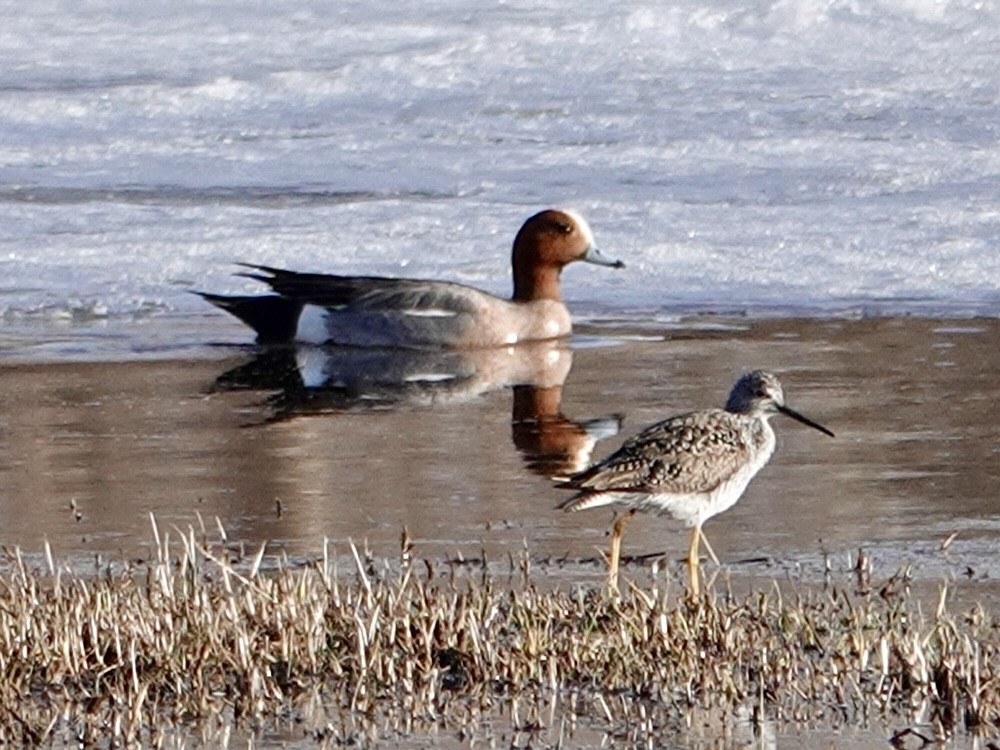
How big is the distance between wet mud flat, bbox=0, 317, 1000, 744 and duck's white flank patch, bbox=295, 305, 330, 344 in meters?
0.35

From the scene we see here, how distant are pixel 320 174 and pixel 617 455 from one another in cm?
1053

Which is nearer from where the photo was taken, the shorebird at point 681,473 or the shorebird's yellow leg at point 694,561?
the shorebird's yellow leg at point 694,561

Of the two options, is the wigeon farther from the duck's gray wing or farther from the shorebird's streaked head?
the shorebird's streaked head

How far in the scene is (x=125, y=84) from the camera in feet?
67.3

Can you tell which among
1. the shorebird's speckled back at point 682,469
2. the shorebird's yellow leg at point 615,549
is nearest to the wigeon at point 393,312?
the shorebird's speckled back at point 682,469

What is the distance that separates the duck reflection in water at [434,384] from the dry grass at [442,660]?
2422mm

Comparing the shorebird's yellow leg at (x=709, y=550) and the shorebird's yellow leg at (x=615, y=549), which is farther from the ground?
the shorebird's yellow leg at (x=615, y=549)

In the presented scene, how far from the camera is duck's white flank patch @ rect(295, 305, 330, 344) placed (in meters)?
11.2

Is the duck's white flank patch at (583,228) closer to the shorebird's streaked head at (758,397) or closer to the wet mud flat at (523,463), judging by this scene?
the wet mud flat at (523,463)

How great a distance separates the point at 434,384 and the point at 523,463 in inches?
86.5

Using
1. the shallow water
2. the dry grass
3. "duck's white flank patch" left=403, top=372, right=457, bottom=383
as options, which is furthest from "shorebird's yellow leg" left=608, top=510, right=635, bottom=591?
"duck's white flank patch" left=403, top=372, right=457, bottom=383

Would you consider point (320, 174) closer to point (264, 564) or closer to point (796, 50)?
point (796, 50)

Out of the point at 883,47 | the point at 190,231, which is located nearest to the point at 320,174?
the point at 190,231

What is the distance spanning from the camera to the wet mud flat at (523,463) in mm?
6027
